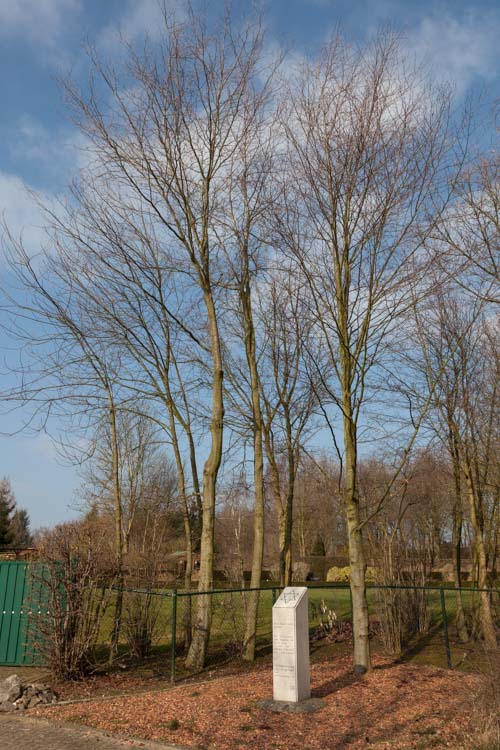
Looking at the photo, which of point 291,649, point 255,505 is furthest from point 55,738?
point 255,505

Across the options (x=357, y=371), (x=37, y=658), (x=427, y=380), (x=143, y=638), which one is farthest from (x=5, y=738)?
(x=427, y=380)

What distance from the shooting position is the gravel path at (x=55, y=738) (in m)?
6.13

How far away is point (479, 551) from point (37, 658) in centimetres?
922

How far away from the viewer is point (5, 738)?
6469mm

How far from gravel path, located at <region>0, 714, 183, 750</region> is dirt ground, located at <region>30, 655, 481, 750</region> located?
20 cm

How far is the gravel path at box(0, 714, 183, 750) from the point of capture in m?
6.13

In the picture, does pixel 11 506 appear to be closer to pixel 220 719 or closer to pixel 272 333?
pixel 272 333

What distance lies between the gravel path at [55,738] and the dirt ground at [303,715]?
0.20m

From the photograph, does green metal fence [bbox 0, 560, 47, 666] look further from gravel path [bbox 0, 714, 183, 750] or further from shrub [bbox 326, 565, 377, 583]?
shrub [bbox 326, 565, 377, 583]

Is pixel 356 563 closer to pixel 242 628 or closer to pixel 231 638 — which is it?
pixel 242 628

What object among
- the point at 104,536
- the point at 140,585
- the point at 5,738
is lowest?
the point at 5,738

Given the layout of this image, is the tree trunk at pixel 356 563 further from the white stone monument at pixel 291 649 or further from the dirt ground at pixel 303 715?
the white stone monument at pixel 291 649

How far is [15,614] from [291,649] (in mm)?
5229

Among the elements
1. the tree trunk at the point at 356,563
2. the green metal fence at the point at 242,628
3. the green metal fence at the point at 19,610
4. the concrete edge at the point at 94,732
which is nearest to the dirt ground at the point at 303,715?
the concrete edge at the point at 94,732
